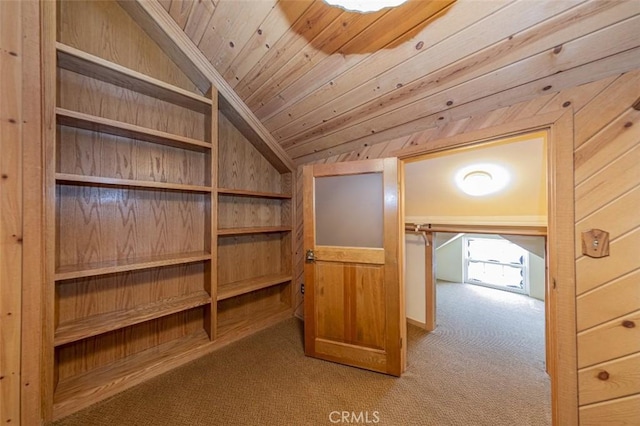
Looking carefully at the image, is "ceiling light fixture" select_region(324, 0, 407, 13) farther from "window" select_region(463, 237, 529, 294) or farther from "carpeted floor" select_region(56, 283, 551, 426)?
"window" select_region(463, 237, 529, 294)

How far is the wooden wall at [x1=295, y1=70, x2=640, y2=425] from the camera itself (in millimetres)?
1071

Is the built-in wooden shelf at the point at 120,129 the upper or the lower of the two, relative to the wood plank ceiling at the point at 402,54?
lower

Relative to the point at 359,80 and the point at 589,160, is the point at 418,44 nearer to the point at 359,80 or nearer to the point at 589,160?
the point at 359,80

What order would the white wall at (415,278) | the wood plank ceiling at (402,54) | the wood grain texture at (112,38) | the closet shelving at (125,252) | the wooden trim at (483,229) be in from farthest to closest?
the white wall at (415,278), the wooden trim at (483,229), the wood grain texture at (112,38), the closet shelving at (125,252), the wood plank ceiling at (402,54)

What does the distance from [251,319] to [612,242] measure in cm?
281

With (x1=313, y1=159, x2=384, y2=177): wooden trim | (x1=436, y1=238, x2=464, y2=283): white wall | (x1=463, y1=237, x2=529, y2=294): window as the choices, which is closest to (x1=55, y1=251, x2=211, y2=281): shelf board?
(x1=313, y1=159, x2=384, y2=177): wooden trim

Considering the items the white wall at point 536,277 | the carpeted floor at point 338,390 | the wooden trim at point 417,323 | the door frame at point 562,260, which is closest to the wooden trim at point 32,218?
the carpeted floor at point 338,390

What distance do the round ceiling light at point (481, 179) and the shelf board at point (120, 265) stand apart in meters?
2.61

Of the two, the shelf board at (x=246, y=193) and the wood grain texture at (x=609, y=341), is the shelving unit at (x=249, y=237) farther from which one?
the wood grain texture at (x=609, y=341)

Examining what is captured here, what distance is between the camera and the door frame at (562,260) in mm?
1205

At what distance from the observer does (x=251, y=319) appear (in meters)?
2.57

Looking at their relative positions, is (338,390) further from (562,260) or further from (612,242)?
(612,242)

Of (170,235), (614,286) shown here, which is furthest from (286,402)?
(614,286)

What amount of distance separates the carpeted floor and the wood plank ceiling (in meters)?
1.93
